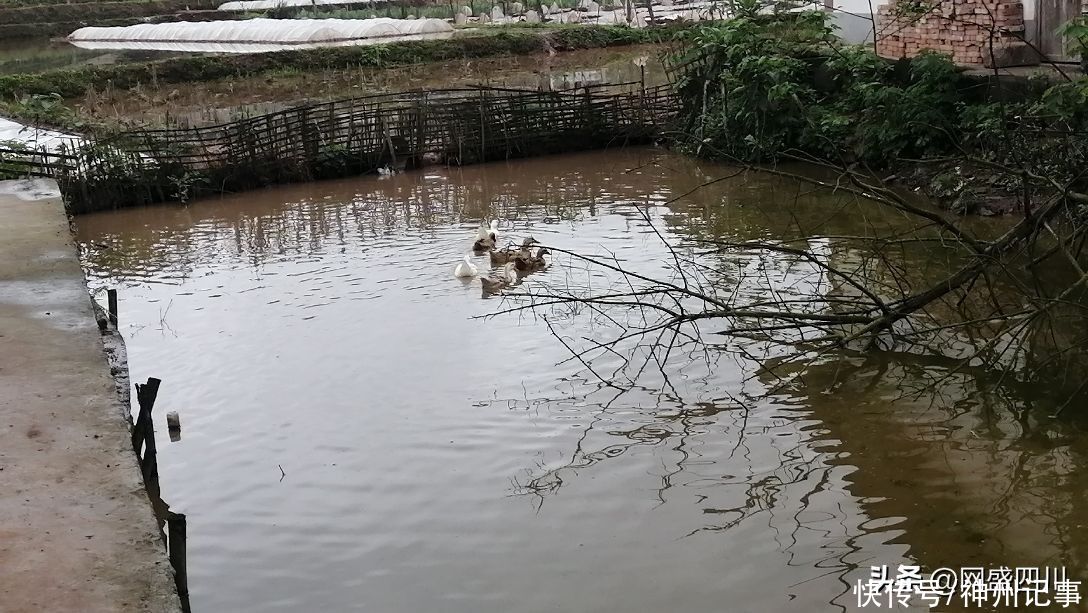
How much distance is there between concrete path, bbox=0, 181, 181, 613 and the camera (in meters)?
3.17

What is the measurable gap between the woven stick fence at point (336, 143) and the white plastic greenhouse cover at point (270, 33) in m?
15.8

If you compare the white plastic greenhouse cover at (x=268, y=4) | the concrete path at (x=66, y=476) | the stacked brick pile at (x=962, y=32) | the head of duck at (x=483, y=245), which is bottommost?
the head of duck at (x=483, y=245)

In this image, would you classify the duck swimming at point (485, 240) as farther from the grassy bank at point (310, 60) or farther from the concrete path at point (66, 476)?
the grassy bank at point (310, 60)

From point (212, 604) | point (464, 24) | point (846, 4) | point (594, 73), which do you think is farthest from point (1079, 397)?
point (464, 24)

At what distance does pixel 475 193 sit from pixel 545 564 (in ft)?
27.3

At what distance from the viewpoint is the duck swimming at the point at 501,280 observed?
26.1 feet

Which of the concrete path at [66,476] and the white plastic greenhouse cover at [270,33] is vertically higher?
the white plastic greenhouse cover at [270,33]

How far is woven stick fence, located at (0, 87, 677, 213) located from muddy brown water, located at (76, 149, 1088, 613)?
13.6 ft

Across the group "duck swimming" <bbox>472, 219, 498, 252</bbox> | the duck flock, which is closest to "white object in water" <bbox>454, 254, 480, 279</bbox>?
the duck flock

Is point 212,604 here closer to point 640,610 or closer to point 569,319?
point 640,610

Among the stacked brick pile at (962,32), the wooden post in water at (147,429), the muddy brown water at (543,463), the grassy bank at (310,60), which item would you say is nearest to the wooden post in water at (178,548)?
the muddy brown water at (543,463)

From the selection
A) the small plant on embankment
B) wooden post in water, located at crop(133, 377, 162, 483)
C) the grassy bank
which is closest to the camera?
wooden post in water, located at crop(133, 377, 162, 483)

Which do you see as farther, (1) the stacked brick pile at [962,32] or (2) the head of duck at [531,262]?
(1) the stacked brick pile at [962,32]

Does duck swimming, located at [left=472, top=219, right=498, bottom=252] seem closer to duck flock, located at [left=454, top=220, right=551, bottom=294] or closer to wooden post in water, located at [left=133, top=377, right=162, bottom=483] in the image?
duck flock, located at [left=454, top=220, right=551, bottom=294]
